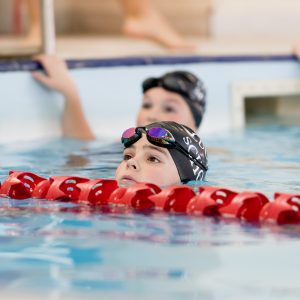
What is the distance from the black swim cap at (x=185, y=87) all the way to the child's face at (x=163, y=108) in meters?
0.03

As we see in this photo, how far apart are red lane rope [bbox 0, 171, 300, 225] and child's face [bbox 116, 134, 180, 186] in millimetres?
91

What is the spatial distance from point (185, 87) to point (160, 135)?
127cm

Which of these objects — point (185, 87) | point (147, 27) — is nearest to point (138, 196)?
point (185, 87)

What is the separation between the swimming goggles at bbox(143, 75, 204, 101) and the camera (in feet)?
15.0

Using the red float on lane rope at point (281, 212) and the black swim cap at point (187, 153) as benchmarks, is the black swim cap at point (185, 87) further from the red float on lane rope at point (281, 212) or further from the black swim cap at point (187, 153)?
the red float on lane rope at point (281, 212)

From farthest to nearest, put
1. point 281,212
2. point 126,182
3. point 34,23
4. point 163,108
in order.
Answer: point 34,23 < point 163,108 < point 126,182 < point 281,212

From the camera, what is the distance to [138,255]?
2.51m

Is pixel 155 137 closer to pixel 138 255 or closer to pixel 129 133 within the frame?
pixel 129 133

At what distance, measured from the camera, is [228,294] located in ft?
7.25

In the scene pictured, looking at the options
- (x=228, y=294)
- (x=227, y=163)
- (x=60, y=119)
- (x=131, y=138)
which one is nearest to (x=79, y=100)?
(x=60, y=119)

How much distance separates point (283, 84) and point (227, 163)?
6.36 ft

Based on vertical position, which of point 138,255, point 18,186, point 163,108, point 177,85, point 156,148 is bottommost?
point 138,255

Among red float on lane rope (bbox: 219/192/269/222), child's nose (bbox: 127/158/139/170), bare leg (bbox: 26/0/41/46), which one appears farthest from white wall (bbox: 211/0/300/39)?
red float on lane rope (bbox: 219/192/269/222)

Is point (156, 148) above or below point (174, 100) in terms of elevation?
below
